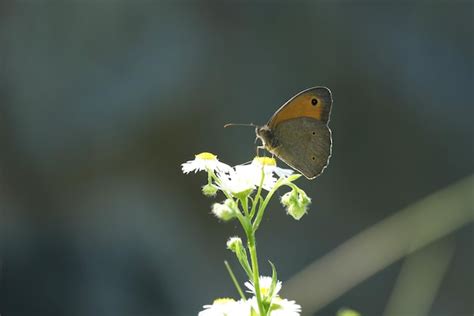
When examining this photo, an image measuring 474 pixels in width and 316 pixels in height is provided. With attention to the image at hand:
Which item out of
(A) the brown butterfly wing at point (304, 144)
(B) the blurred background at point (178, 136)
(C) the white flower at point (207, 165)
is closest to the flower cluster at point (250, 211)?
(C) the white flower at point (207, 165)

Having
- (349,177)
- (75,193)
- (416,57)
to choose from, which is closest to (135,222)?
(75,193)

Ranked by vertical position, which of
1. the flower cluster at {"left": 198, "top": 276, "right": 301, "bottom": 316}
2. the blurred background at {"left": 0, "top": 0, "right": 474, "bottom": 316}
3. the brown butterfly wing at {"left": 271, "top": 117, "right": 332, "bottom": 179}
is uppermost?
the blurred background at {"left": 0, "top": 0, "right": 474, "bottom": 316}

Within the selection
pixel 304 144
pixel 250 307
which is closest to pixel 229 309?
pixel 250 307

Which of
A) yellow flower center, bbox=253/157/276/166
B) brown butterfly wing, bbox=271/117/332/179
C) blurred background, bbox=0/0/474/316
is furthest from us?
blurred background, bbox=0/0/474/316

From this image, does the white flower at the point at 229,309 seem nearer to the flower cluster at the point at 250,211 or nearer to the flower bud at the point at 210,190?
the flower cluster at the point at 250,211

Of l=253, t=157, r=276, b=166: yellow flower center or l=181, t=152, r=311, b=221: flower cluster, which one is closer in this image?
l=181, t=152, r=311, b=221: flower cluster

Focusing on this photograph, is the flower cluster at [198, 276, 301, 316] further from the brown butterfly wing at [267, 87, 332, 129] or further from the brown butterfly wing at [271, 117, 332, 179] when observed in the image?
the brown butterfly wing at [267, 87, 332, 129]

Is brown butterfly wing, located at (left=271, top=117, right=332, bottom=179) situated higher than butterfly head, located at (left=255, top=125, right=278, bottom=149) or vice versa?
butterfly head, located at (left=255, top=125, right=278, bottom=149)

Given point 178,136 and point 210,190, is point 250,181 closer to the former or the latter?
point 210,190

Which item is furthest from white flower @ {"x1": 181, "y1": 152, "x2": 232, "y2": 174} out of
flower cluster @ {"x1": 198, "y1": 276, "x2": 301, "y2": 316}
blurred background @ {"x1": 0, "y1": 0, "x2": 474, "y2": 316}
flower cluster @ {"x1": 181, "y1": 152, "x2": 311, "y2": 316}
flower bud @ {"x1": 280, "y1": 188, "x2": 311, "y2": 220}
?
blurred background @ {"x1": 0, "y1": 0, "x2": 474, "y2": 316}
